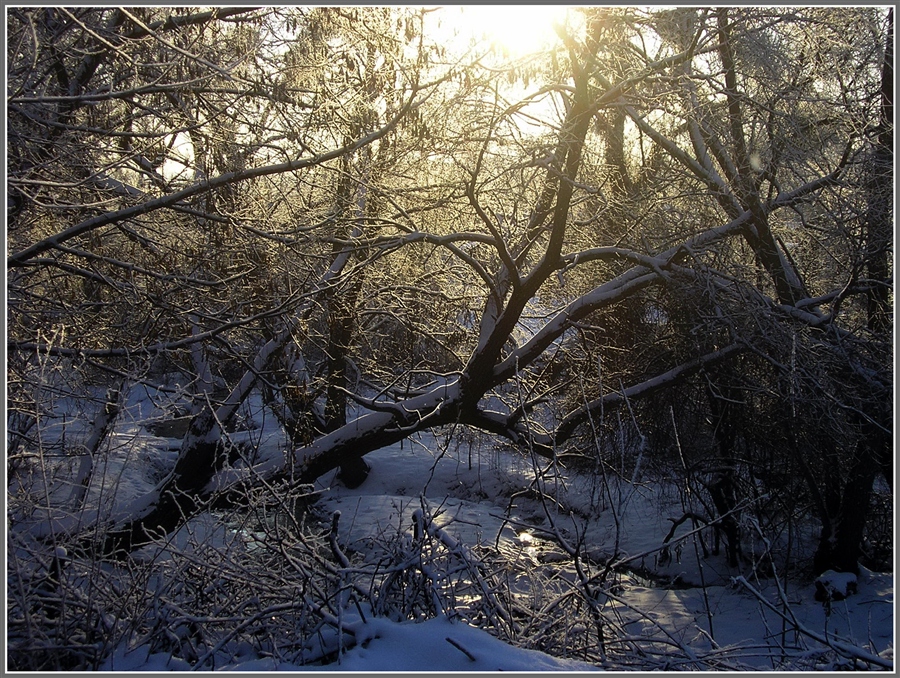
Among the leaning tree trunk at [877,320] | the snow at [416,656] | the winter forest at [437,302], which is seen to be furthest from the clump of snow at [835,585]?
the snow at [416,656]

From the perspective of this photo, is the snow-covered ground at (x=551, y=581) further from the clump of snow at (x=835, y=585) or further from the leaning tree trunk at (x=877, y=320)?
the leaning tree trunk at (x=877, y=320)

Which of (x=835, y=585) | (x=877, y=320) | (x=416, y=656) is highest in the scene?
(x=877, y=320)

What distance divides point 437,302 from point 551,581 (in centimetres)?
466

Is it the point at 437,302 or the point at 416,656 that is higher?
the point at 437,302

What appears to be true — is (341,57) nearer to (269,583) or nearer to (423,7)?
(423,7)

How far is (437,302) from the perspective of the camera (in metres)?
8.62

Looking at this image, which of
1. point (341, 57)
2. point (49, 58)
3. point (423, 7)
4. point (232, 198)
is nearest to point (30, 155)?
point (49, 58)

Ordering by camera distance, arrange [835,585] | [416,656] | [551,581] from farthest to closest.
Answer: [835,585], [551,581], [416,656]

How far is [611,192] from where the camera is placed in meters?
8.16

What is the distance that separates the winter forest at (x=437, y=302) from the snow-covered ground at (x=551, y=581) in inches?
2.6

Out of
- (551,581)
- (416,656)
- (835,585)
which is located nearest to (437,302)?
(551,581)

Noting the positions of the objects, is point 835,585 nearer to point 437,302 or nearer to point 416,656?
point 437,302

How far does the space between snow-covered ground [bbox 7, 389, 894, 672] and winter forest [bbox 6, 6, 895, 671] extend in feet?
0.22

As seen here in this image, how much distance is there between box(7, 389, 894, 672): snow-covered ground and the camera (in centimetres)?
339
